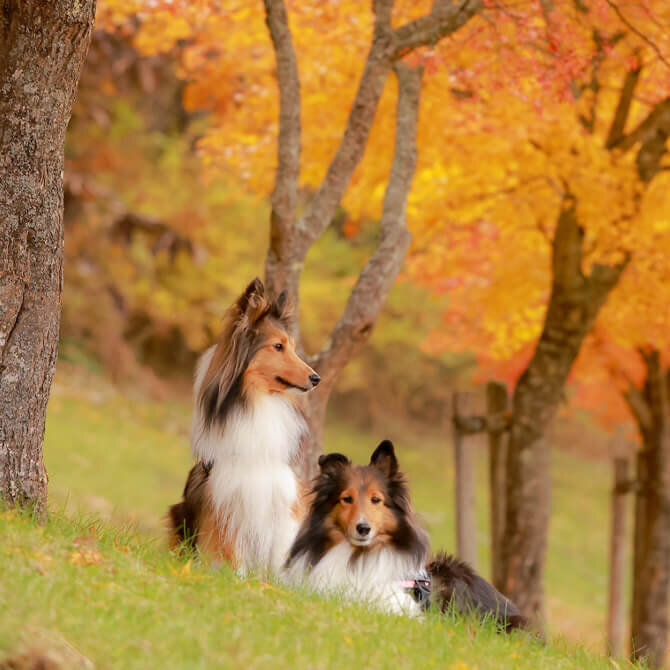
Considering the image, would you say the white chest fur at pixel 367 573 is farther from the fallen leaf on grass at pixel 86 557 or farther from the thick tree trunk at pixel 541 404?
the thick tree trunk at pixel 541 404

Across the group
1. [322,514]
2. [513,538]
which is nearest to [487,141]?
[513,538]

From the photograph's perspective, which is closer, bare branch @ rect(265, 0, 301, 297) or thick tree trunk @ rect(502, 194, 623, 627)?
bare branch @ rect(265, 0, 301, 297)

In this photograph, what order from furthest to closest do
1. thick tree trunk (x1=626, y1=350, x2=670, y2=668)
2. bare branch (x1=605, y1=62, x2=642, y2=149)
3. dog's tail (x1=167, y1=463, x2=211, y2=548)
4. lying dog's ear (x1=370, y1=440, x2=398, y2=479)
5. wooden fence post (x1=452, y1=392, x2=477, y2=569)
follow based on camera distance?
thick tree trunk (x1=626, y1=350, x2=670, y2=668) < wooden fence post (x1=452, y1=392, x2=477, y2=569) < bare branch (x1=605, y1=62, x2=642, y2=149) < dog's tail (x1=167, y1=463, x2=211, y2=548) < lying dog's ear (x1=370, y1=440, x2=398, y2=479)

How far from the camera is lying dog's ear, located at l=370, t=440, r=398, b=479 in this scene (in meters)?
6.67

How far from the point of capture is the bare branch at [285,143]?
8.41 m

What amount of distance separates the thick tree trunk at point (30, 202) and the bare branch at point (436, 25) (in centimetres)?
306

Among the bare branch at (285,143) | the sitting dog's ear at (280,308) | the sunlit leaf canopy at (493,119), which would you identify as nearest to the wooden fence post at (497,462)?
the sunlit leaf canopy at (493,119)

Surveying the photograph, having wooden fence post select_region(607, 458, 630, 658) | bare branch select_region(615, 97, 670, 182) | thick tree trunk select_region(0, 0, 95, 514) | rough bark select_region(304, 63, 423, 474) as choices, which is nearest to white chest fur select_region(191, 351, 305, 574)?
thick tree trunk select_region(0, 0, 95, 514)

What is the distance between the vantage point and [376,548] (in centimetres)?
658

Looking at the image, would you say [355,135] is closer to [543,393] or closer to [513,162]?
[513,162]

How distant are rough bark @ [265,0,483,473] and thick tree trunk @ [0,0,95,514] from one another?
7.98ft

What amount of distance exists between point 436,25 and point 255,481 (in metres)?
4.02

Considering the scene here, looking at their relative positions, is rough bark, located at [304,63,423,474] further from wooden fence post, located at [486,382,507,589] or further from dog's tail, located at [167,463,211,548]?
wooden fence post, located at [486,382,507,589]

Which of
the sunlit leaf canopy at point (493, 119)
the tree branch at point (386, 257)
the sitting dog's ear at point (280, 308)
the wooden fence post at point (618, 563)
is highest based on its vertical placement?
the sunlit leaf canopy at point (493, 119)
